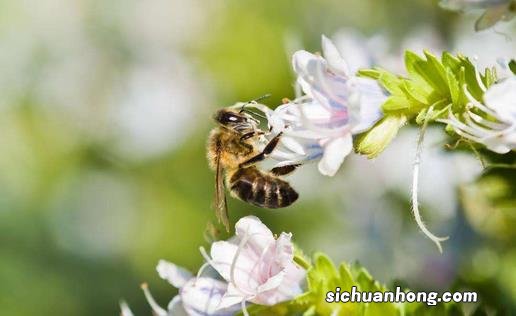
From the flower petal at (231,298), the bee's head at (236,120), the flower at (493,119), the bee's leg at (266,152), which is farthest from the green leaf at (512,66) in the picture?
the bee's head at (236,120)

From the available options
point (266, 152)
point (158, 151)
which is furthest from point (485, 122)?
point (158, 151)

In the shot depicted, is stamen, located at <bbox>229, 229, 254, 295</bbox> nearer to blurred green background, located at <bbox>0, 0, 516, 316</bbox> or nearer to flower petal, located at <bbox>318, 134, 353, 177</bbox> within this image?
flower petal, located at <bbox>318, 134, 353, 177</bbox>

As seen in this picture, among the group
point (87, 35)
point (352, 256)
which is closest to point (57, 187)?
point (87, 35)

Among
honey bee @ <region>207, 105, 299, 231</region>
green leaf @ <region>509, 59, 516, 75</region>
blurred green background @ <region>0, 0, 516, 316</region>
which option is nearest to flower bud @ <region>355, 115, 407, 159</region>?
green leaf @ <region>509, 59, 516, 75</region>

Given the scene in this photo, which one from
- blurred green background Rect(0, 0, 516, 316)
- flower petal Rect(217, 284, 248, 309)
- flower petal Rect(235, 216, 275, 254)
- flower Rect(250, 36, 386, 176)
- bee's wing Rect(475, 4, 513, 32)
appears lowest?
flower petal Rect(217, 284, 248, 309)

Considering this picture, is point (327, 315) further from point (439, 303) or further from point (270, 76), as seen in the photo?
point (270, 76)

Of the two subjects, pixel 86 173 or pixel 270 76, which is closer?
pixel 270 76

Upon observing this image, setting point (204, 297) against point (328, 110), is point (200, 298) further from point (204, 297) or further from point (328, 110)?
point (328, 110)
